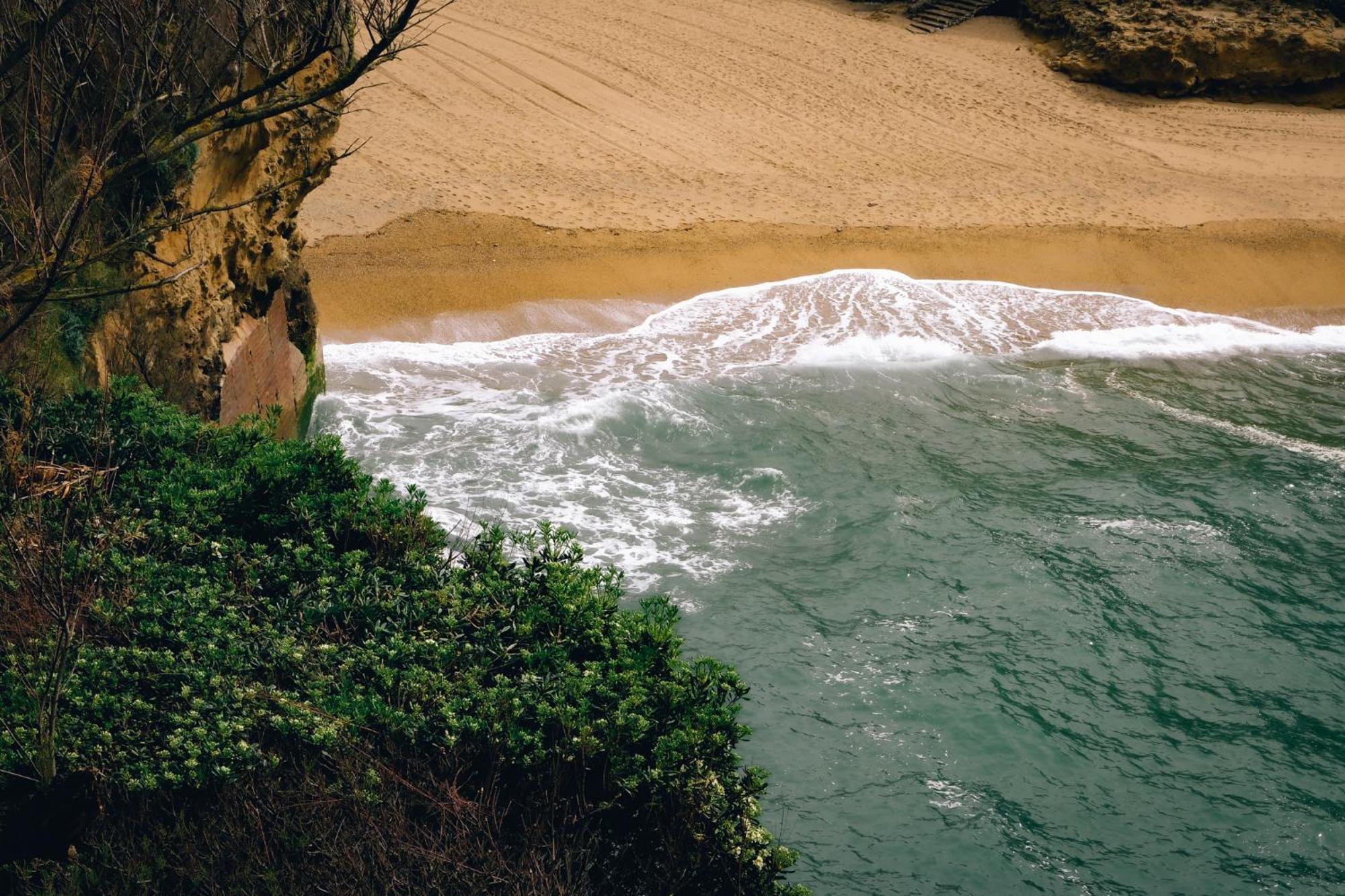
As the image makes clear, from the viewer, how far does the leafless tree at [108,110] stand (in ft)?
18.0

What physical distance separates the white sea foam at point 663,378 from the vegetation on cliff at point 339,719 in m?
3.77

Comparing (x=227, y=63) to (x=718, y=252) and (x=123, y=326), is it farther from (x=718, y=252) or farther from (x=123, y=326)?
(x=718, y=252)

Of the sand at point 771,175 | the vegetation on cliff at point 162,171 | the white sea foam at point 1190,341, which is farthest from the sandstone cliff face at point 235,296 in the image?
the white sea foam at point 1190,341

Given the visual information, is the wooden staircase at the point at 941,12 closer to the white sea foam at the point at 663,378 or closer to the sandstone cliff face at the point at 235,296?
the white sea foam at the point at 663,378

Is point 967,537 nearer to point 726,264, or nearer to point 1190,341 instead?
point 726,264

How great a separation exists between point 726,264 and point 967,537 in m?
7.60

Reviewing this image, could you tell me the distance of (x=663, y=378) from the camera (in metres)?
13.6

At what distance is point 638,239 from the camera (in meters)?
16.5

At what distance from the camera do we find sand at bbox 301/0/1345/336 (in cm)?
1591

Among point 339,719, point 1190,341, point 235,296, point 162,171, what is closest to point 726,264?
point 1190,341

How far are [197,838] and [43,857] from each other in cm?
71

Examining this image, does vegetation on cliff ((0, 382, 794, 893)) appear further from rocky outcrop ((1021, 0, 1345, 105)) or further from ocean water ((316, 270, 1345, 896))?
rocky outcrop ((1021, 0, 1345, 105))

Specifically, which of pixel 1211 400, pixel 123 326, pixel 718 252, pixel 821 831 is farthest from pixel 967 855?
pixel 718 252

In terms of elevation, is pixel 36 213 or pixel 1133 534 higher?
pixel 36 213
